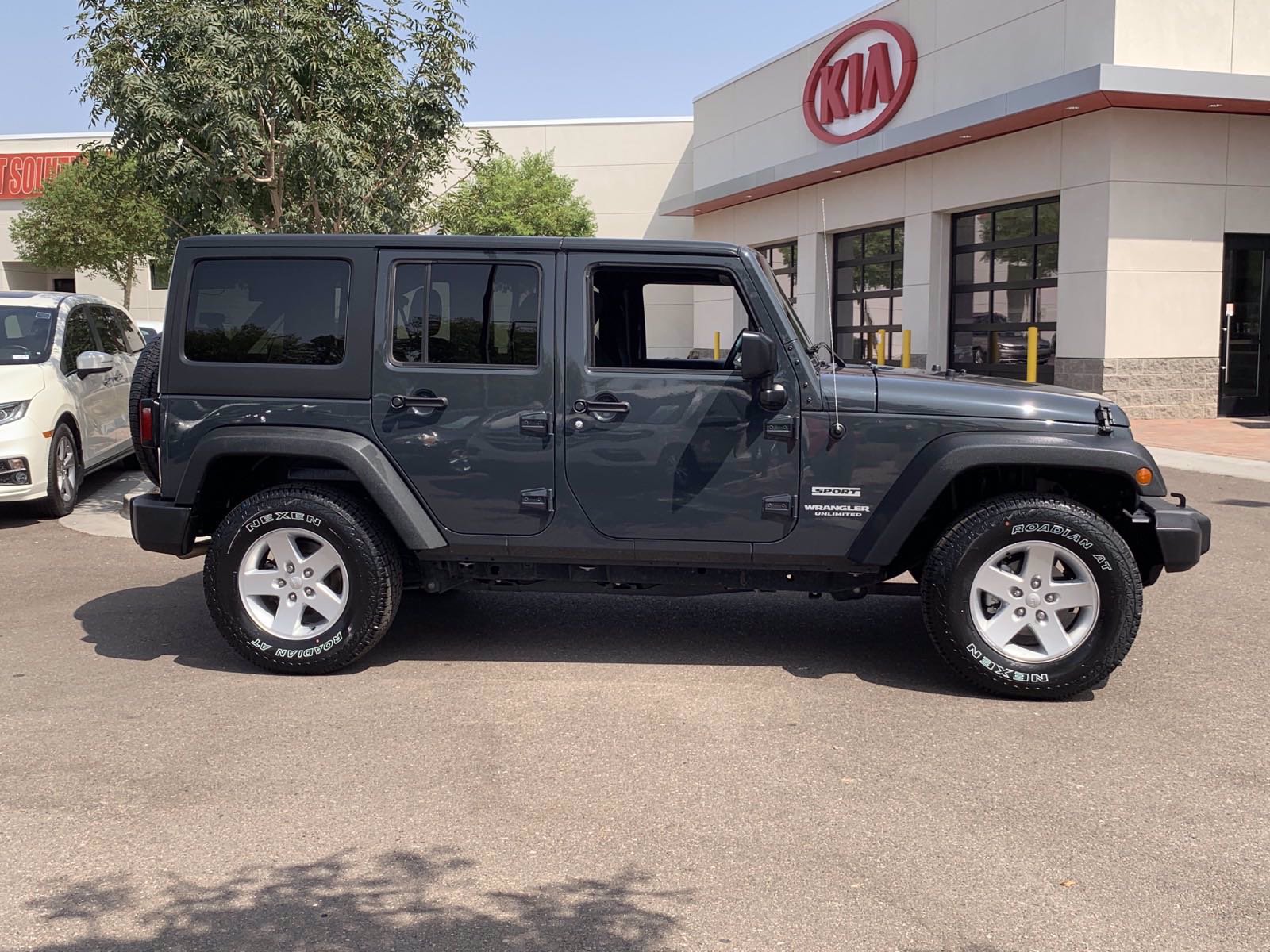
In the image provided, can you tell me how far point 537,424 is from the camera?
532 cm

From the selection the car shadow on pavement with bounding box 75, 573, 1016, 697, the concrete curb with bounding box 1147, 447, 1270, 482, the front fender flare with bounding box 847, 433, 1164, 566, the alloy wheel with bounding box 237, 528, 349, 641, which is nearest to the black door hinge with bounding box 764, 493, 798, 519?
the front fender flare with bounding box 847, 433, 1164, 566

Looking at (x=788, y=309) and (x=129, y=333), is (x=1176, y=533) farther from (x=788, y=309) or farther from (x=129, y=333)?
(x=129, y=333)

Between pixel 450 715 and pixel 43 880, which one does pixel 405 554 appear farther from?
pixel 43 880

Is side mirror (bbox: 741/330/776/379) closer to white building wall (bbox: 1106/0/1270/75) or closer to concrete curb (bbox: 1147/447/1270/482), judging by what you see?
concrete curb (bbox: 1147/447/1270/482)

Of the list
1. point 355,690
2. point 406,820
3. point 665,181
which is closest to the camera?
point 406,820

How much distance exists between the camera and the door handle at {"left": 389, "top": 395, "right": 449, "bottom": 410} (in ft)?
17.5

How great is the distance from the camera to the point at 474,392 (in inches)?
211

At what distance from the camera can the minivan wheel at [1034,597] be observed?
5.01 meters

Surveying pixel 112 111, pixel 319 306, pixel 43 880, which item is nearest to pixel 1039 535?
pixel 319 306

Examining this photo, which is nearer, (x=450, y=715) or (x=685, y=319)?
(x=450, y=715)

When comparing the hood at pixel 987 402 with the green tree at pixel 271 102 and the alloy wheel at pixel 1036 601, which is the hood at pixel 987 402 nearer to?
the alloy wheel at pixel 1036 601

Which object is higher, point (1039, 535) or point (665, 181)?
point (665, 181)

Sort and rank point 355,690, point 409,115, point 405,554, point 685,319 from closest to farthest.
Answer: point 355,690, point 405,554, point 409,115, point 685,319

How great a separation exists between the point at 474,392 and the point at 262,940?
2.76 meters
